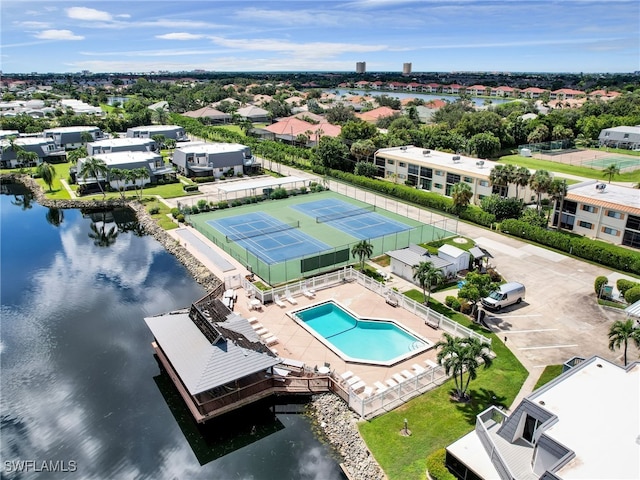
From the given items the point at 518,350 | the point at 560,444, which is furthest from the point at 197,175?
the point at 560,444

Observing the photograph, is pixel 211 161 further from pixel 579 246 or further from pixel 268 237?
pixel 579 246

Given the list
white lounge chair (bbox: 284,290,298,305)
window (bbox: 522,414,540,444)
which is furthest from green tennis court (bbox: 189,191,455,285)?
window (bbox: 522,414,540,444)

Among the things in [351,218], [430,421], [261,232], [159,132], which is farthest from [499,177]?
[159,132]

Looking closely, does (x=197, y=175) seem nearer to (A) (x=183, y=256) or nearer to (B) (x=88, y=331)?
(A) (x=183, y=256)

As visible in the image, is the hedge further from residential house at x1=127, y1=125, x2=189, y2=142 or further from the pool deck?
residential house at x1=127, y1=125, x2=189, y2=142

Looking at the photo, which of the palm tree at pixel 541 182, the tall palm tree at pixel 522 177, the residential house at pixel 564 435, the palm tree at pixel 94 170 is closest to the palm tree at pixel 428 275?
the residential house at pixel 564 435

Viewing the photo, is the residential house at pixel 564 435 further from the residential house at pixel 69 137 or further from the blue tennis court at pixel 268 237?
the residential house at pixel 69 137

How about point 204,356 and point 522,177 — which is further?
point 522,177
